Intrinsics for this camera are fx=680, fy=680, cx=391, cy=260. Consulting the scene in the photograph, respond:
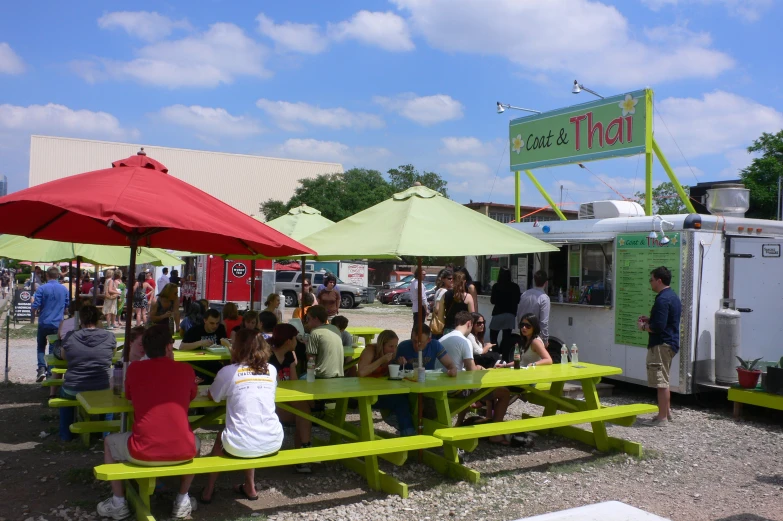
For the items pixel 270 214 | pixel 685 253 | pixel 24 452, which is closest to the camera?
pixel 24 452

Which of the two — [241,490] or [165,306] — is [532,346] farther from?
[165,306]

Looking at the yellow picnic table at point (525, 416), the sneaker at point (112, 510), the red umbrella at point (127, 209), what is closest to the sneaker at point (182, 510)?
the sneaker at point (112, 510)

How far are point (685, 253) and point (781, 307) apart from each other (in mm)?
1491

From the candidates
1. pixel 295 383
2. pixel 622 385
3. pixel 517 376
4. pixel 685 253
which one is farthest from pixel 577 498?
pixel 622 385

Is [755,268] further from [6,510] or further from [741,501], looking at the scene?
[6,510]

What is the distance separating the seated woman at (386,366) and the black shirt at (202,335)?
270 cm

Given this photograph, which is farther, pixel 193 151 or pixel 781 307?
pixel 193 151

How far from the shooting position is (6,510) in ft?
14.9

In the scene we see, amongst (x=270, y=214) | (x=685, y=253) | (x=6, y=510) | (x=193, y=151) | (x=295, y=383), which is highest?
(x=193, y=151)

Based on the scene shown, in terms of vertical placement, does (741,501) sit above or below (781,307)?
below

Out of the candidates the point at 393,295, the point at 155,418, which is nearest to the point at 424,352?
the point at 155,418

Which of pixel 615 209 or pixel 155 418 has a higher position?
pixel 615 209

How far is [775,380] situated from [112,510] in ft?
21.6

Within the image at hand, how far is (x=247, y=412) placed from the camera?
4434 millimetres
